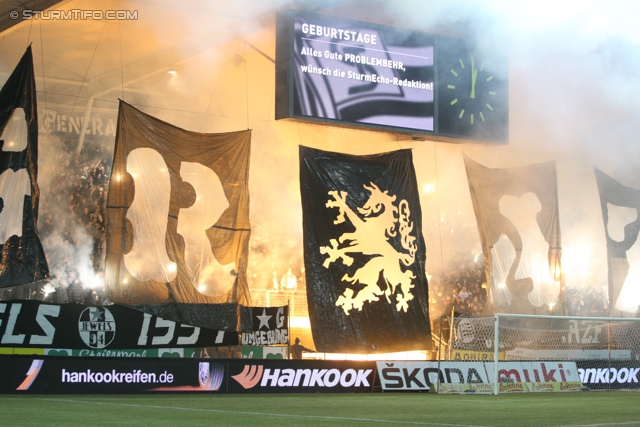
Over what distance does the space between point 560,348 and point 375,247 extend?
4.07 meters

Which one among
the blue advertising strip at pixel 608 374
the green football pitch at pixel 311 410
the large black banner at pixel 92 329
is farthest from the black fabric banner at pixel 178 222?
the blue advertising strip at pixel 608 374

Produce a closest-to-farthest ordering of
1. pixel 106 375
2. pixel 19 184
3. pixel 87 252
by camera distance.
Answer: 1. pixel 106 375
2. pixel 19 184
3. pixel 87 252

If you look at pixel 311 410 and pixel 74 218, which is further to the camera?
pixel 74 218

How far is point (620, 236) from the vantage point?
54.1 ft

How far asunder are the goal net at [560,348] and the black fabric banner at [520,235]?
0.43m

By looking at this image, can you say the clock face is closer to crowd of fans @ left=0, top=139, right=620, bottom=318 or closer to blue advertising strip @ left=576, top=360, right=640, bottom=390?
crowd of fans @ left=0, top=139, right=620, bottom=318

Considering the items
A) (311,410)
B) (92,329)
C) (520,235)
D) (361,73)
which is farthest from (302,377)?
(520,235)

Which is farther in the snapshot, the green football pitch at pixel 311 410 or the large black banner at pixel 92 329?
the large black banner at pixel 92 329

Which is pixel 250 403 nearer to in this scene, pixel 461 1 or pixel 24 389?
pixel 24 389

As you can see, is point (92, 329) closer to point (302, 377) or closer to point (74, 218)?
point (302, 377)

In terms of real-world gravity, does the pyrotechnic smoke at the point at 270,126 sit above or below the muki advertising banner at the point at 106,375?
above

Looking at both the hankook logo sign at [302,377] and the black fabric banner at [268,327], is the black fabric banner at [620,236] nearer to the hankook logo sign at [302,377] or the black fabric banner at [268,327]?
the hankook logo sign at [302,377]

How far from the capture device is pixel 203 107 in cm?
1875

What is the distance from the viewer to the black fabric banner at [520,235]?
51.6 feet
